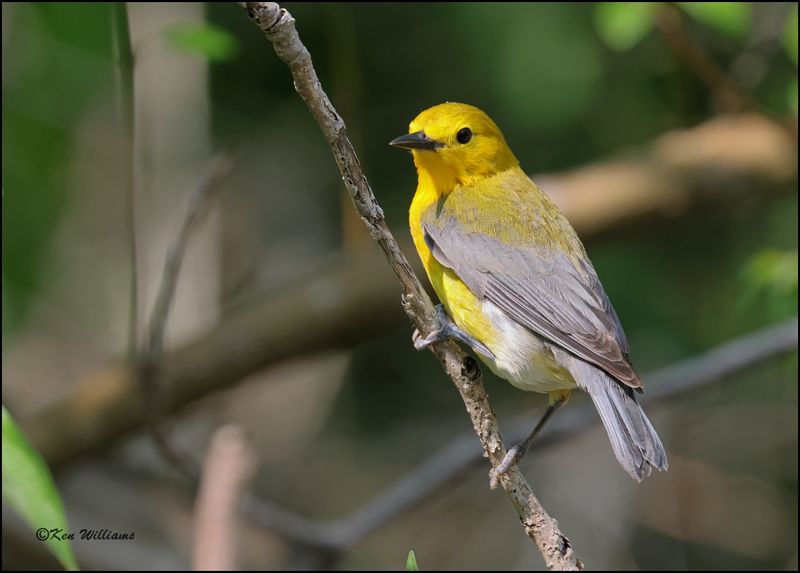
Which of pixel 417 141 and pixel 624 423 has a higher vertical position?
pixel 417 141

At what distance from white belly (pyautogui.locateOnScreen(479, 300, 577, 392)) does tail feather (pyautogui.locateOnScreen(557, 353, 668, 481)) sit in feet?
0.21

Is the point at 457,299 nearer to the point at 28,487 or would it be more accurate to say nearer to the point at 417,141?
the point at 417,141

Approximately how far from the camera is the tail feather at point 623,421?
290 cm

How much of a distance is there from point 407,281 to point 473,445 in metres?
2.37

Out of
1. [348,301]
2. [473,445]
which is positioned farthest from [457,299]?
[348,301]

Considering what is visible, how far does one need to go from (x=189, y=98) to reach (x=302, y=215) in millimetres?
1169

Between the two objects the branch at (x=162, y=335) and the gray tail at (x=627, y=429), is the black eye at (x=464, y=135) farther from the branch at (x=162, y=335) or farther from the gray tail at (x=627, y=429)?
the gray tail at (x=627, y=429)

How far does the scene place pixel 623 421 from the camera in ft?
10.0

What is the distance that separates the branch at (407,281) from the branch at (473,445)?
1953mm

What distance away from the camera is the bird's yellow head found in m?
3.77

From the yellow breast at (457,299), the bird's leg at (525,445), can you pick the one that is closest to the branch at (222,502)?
the yellow breast at (457,299)

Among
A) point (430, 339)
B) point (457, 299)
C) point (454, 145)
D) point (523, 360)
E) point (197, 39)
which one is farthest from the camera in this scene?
point (197, 39)

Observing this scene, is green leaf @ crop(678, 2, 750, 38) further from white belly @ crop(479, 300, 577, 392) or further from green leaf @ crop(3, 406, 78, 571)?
green leaf @ crop(3, 406, 78, 571)

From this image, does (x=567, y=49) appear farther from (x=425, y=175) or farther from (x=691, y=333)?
(x=425, y=175)
